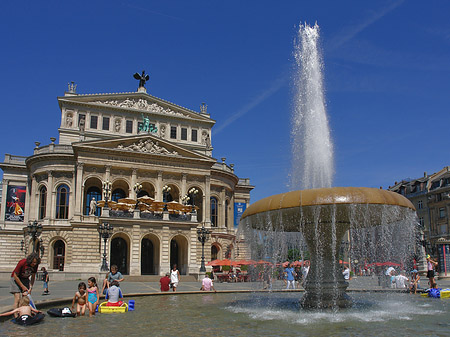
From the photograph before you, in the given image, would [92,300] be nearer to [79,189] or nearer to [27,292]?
[27,292]

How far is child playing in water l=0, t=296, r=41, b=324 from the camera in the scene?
9508mm

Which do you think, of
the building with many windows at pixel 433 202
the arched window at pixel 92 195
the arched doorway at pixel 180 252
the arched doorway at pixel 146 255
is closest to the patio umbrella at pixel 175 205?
the arched doorway at pixel 180 252

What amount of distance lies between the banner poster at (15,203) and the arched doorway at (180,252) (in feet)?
55.8

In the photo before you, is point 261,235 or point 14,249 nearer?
point 261,235

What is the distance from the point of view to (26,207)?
4900cm

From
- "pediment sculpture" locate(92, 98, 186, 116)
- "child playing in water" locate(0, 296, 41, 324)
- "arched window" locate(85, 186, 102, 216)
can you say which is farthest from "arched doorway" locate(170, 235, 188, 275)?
"child playing in water" locate(0, 296, 41, 324)

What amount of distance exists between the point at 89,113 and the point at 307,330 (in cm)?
4576

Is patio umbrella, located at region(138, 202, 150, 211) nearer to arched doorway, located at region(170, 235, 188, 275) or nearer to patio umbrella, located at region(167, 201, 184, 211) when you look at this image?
patio umbrella, located at region(167, 201, 184, 211)

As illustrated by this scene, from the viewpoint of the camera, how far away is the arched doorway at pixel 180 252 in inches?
1673

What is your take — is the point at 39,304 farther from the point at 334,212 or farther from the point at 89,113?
the point at 89,113

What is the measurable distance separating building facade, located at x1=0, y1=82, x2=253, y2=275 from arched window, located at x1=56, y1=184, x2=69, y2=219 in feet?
0.33

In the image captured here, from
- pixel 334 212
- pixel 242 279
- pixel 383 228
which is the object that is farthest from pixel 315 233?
pixel 242 279

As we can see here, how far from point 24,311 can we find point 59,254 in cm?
3735

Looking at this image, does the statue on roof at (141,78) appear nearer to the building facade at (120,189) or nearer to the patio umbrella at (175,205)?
the building facade at (120,189)
